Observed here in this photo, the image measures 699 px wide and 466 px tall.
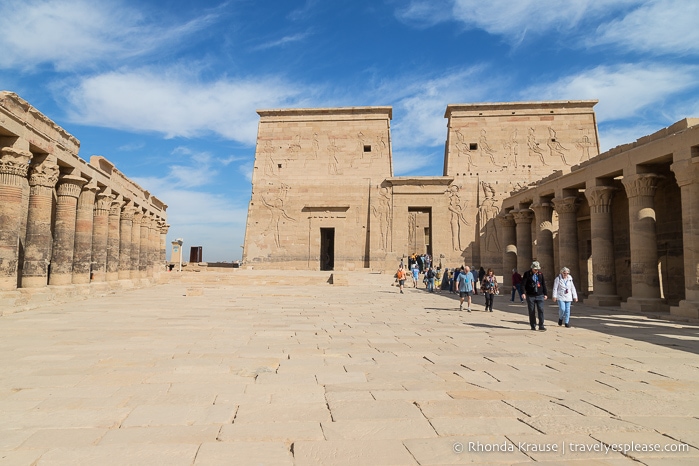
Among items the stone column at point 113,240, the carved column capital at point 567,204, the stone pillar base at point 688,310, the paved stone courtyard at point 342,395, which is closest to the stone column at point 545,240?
the carved column capital at point 567,204

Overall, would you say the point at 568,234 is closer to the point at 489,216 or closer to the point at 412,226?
the point at 489,216

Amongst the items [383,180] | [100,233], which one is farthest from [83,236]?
[383,180]

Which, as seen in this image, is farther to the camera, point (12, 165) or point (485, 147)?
point (485, 147)

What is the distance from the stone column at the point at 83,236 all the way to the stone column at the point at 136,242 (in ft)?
19.2

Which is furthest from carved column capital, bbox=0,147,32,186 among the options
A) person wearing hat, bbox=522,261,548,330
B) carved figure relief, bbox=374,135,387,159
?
carved figure relief, bbox=374,135,387,159

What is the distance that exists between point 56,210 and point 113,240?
4704mm

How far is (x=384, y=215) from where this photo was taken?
95.1 ft

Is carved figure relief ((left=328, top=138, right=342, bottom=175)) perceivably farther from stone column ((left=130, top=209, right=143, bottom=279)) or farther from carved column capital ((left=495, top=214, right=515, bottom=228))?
carved column capital ((left=495, top=214, right=515, bottom=228))

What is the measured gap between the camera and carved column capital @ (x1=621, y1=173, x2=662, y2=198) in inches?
443

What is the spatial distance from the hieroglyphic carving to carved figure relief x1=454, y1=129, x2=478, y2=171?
5786 millimetres

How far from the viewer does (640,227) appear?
457 inches

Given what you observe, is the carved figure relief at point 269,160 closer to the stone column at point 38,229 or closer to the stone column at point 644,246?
the stone column at point 38,229

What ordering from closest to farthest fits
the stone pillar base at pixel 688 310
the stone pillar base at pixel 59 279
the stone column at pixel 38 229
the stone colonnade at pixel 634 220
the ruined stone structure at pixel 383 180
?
the stone pillar base at pixel 688 310, the stone colonnade at pixel 634 220, the stone column at pixel 38 229, the stone pillar base at pixel 59 279, the ruined stone structure at pixel 383 180

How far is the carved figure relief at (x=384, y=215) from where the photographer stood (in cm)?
2864
